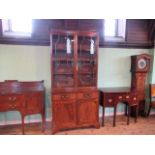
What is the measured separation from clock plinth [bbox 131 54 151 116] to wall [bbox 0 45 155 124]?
26 centimetres

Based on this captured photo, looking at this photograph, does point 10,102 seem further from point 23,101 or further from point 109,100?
point 109,100

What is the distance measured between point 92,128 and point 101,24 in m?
2.19

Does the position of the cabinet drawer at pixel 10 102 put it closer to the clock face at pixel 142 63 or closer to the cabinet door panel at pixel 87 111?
the cabinet door panel at pixel 87 111

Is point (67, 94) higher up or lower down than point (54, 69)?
lower down

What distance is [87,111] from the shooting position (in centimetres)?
312

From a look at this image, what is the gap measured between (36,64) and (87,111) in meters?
1.41

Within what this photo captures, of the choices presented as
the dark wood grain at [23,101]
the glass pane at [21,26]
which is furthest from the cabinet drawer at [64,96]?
the glass pane at [21,26]

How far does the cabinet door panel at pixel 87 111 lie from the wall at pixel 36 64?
802 mm

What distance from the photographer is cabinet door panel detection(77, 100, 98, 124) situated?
3086mm

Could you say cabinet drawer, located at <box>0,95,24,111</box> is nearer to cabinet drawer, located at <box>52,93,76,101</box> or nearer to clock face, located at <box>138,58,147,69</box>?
cabinet drawer, located at <box>52,93,76,101</box>

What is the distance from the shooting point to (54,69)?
3.04 metres
